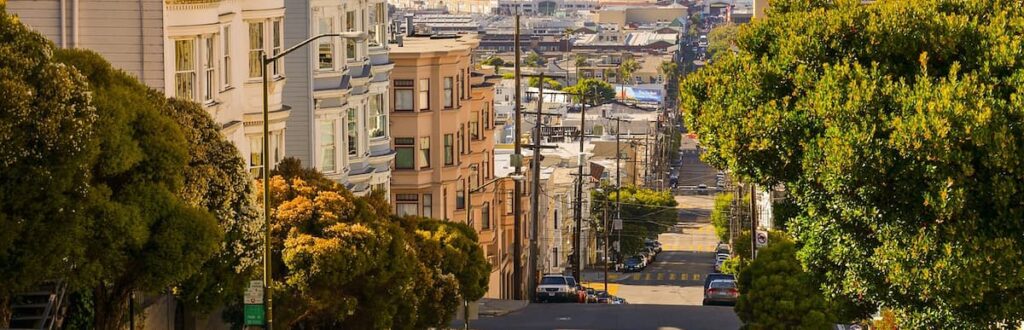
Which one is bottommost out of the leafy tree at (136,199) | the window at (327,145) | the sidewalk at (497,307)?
the sidewalk at (497,307)

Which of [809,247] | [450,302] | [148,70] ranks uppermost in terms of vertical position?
[148,70]

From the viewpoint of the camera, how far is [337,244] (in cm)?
4156

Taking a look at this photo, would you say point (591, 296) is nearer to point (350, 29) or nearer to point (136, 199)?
point (350, 29)

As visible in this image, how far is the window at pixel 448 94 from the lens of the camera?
75.0m

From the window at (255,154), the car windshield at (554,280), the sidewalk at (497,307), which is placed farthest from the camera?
the car windshield at (554,280)

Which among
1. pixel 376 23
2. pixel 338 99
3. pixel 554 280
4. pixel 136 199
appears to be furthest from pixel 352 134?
pixel 554 280

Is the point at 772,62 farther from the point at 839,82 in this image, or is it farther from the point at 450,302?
the point at 450,302

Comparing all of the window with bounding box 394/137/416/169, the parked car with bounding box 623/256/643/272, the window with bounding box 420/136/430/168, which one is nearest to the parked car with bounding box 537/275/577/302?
the window with bounding box 420/136/430/168

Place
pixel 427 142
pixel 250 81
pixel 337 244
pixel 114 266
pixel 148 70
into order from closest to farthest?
pixel 114 266
pixel 148 70
pixel 337 244
pixel 250 81
pixel 427 142

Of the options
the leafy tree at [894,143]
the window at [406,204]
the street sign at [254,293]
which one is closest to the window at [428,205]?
the window at [406,204]

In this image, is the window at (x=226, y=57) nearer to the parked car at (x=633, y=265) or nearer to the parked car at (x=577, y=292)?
the parked car at (x=577, y=292)

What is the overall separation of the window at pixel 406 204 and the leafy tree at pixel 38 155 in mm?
45533

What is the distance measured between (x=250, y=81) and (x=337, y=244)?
6.33 meters

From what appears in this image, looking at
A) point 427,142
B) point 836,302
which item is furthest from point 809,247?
point 427,142
